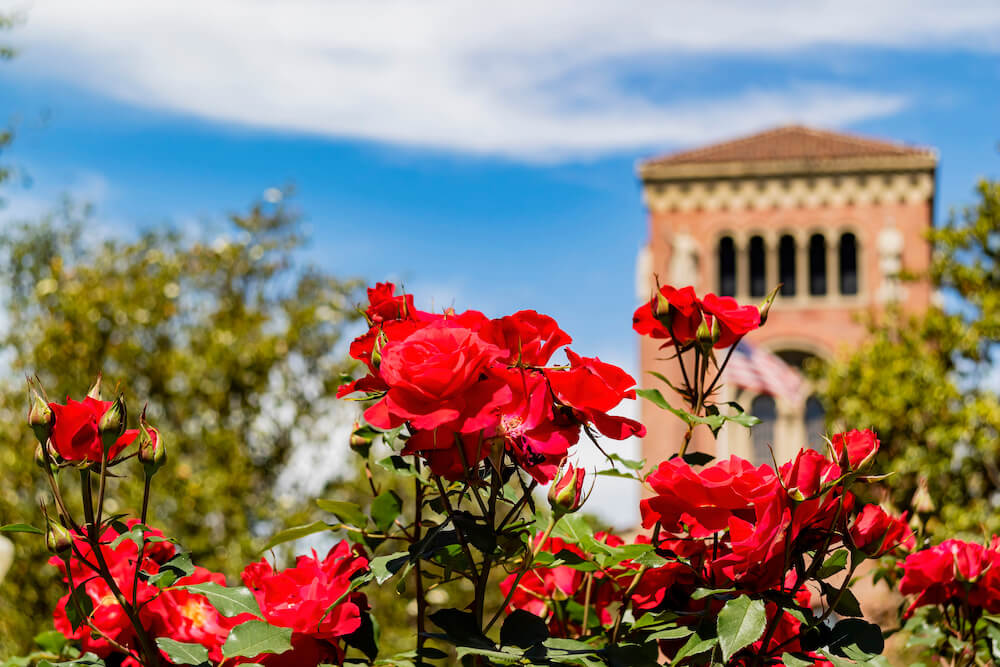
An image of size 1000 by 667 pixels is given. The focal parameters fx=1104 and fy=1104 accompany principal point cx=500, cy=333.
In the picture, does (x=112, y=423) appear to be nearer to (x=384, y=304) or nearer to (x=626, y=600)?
(x=384, y=304)

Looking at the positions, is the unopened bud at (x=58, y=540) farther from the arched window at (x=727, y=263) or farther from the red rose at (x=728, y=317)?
the arched window at (x=727, y=263)

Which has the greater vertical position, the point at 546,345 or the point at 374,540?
the point at 546,345

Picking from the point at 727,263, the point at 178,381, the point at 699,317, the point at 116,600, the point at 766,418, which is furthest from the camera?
the point at 727,263

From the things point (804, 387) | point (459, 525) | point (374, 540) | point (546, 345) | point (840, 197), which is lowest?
point (804, 387)

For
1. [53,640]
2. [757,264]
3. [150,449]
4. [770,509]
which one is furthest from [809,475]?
[757,264]

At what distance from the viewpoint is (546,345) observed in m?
1.49

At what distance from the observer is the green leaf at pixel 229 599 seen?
4.99 feet

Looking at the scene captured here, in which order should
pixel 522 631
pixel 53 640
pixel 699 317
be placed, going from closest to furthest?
1. pixel 522 631
2. pixel 699 317
3. pixel 53 640

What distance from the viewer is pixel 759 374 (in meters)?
16.0

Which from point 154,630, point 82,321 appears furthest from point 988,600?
point 82,321

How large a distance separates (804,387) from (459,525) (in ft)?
85.3

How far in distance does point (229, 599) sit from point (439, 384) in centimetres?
49

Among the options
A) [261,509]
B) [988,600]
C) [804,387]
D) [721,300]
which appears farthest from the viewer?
[804,387]

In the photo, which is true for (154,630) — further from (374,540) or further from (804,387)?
(804,387)
